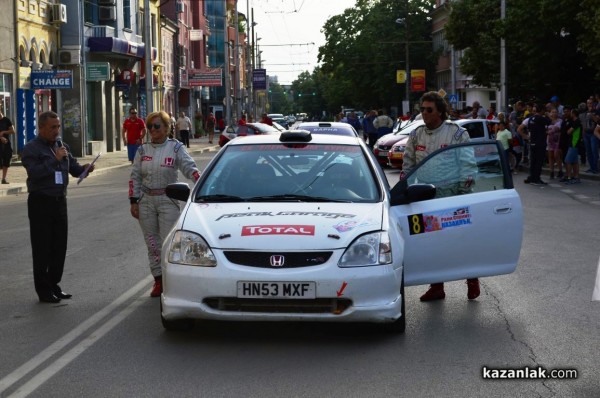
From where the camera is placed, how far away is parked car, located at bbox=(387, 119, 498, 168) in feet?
95.1

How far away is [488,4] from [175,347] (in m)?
46.8

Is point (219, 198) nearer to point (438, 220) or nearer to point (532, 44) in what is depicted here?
point (438, 220)

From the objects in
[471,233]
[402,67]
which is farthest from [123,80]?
[402,67]

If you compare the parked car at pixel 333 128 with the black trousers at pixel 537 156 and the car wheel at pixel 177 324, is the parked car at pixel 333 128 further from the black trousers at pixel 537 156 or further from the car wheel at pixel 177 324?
the car wheel at pixel 177 324

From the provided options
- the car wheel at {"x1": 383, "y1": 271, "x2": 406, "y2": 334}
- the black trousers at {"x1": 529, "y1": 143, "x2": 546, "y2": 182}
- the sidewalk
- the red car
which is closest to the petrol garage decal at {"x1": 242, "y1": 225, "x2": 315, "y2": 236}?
the car wheel at {"x1": 383, "y1": 271, "x2": 406, "y2": 334}

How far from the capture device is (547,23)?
40906 mm

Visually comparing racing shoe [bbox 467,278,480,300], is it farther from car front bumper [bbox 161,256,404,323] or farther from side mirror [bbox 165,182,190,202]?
side mirror [bbox 165,182,190,202]

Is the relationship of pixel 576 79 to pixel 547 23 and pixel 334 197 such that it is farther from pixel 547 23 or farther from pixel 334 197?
pixel 334 197

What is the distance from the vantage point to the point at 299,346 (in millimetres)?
7543

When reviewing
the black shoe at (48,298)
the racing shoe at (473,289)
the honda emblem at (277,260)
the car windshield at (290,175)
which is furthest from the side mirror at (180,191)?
the racing shoe at (473,289)

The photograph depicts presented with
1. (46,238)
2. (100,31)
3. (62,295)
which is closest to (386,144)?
(100,31)

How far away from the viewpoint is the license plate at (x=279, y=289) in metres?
7.35

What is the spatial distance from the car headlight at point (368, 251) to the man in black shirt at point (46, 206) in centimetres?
324

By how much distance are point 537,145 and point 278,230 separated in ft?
62.4
